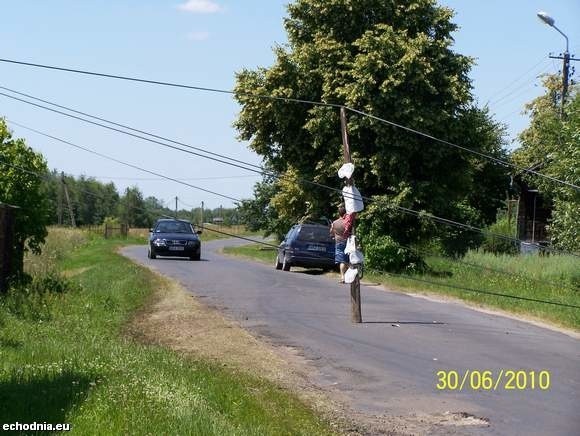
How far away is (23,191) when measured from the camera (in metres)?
17.5

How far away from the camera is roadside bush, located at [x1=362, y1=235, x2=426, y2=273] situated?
2672 centimetres

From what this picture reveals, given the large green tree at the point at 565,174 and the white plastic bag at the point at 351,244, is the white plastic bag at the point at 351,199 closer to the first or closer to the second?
the white plastic bag at the point at 351,244

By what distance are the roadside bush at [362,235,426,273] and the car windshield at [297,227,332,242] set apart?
133 centimetres

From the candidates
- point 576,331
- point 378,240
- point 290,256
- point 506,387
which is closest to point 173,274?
point 290,256

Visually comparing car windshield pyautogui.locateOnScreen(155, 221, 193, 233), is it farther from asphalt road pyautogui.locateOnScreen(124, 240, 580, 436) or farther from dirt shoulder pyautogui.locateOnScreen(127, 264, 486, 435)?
dirt shoulder pyautogui.locateOnScreen(127, 264, 486, 435)

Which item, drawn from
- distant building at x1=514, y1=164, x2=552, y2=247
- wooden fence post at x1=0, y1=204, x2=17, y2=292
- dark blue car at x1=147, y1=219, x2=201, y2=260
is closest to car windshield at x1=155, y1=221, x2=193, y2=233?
dark blue car at x1=147, y1=219, x2=201, y2=260

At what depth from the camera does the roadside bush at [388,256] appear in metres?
26.7

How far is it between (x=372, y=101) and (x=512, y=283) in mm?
7558

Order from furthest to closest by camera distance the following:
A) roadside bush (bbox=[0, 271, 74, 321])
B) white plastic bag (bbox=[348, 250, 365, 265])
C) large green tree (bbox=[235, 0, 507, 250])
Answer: large green tree (bbox=[235, 0, 507, 250]) → roadside bush (bbox=[0, 271, 74, 321]) → white plastic bag (bbox=[348, 250, 365, 265])

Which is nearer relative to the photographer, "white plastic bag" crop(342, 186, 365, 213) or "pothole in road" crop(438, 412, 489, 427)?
"pothole in road" crop(438, 412, 489, 427)

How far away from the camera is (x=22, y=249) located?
18.0 m

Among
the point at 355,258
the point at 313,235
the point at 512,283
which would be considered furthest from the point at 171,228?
the point at 355,258

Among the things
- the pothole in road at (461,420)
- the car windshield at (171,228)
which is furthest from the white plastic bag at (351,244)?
the car windshield at (171,228)

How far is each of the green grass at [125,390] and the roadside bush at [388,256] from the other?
14990 millimetres
